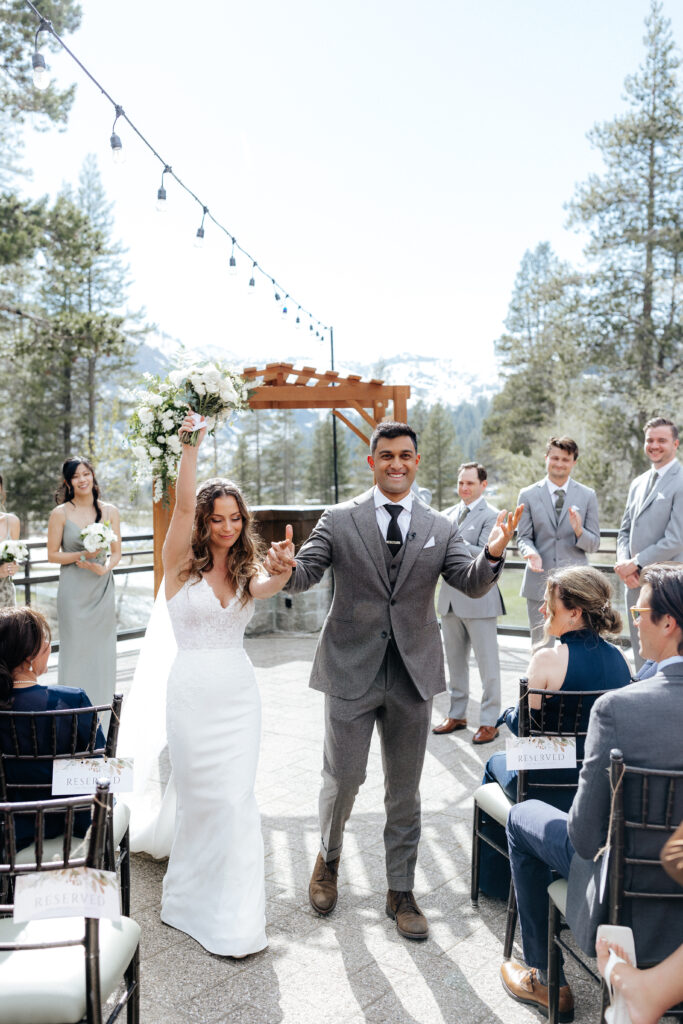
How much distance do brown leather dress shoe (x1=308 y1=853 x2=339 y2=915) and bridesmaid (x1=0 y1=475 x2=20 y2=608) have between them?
2396 mm

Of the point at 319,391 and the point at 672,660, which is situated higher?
the point at 319,391

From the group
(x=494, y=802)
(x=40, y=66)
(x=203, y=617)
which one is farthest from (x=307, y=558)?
(x=40, y=66)

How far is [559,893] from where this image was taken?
2422 millimetres

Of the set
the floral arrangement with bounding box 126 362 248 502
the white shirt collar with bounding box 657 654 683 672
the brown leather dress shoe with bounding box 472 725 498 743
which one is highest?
the floral arrangement with bounding box 126 362 248 502

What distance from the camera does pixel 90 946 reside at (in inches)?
76.4

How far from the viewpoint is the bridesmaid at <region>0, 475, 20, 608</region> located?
4891 millimetres

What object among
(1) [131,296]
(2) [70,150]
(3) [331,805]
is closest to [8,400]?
(1) [131,296]

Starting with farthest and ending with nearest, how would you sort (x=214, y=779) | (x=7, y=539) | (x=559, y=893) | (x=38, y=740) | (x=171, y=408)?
1. (x=7, y=539)
2. (x=171, y=408)
3. (x=214, y=779)
4. (x=38, y=740)
5. (x=559, y=893)

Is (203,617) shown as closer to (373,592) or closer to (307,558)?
(307,558)

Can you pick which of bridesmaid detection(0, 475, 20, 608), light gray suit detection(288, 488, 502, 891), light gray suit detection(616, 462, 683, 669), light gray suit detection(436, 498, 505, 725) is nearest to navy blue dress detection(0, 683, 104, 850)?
light gray suit detection(288, 488, 502, 891)

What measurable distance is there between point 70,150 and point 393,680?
41609mm

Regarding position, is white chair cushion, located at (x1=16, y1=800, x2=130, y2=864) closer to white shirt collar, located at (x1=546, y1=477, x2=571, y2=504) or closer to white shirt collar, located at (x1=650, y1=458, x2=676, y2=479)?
white shirt collar, located at (x1=546, y1=477, x2=571, y2=504)

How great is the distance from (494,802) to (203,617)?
1265 millimetres

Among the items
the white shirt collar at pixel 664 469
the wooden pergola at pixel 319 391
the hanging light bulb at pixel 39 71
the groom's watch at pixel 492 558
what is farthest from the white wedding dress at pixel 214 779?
the wooden pergola at pixel 319 391
